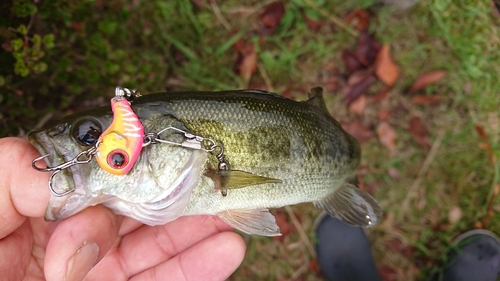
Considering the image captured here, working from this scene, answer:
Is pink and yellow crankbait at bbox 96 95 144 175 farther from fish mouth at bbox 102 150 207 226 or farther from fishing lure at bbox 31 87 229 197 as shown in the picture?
fish mouth at bbox 102 150 207 226

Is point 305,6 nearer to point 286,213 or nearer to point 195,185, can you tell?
point 286,213

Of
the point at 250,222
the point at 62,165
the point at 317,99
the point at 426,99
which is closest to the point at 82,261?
the point at 62,165

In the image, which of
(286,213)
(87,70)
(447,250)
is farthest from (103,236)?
(447,250)

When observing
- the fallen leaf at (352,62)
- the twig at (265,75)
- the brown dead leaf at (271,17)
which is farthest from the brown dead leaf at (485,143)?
the brown dead leaf at (271,17)

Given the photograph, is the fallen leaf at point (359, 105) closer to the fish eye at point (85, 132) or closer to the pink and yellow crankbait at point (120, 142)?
the pink and yellow crankbait at point (120, 142)

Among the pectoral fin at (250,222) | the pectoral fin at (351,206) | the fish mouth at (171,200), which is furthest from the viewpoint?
the pectoral fin at (351,206)

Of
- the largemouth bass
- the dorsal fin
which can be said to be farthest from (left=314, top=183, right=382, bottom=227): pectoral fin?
the dorsal fin

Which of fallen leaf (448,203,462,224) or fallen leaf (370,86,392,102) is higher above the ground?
fallen leaf (370,86,392,102)
